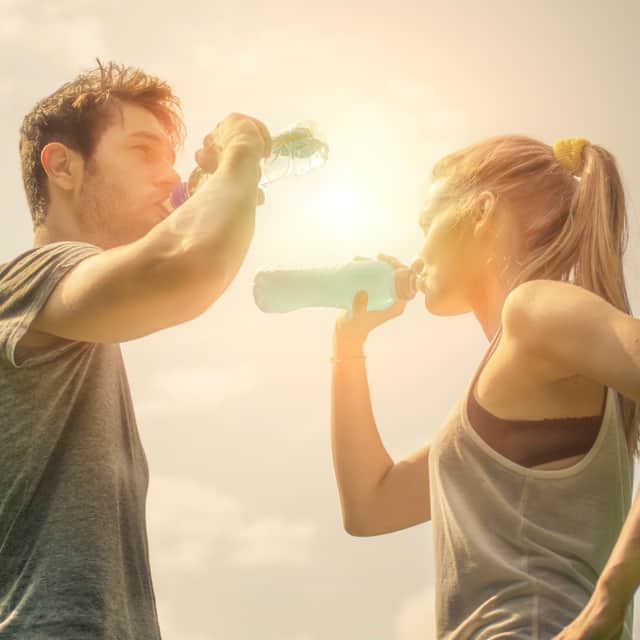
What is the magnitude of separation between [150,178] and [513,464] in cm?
166

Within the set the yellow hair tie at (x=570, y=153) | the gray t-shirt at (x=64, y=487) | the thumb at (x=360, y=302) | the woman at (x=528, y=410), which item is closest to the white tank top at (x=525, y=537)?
the woman at (x=528, y=410)

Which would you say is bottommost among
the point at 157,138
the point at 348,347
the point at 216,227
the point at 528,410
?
the point at 528,410

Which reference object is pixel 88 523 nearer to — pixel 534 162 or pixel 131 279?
pixel 131 279

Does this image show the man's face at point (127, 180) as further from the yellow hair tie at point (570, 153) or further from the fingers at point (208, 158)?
the yellow hair tie at point (570, 153)

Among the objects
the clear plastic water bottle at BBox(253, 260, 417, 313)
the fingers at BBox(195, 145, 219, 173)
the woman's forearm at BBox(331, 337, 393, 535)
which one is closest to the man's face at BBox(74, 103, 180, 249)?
the fingers at BBox(195, 145, 219, 173)

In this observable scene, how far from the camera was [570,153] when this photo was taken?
3570 millimetres

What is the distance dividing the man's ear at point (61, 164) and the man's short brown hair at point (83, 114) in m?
0.03

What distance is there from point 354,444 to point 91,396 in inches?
50.1

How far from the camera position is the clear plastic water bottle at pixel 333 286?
4.25 meters

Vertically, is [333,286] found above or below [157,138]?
below

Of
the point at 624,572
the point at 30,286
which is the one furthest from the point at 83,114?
the point at 624,572

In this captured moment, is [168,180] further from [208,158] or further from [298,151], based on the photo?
[298,151]

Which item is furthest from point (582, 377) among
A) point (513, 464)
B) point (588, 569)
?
point (588, 569)

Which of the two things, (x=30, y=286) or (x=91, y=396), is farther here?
(x=91, y=396)
